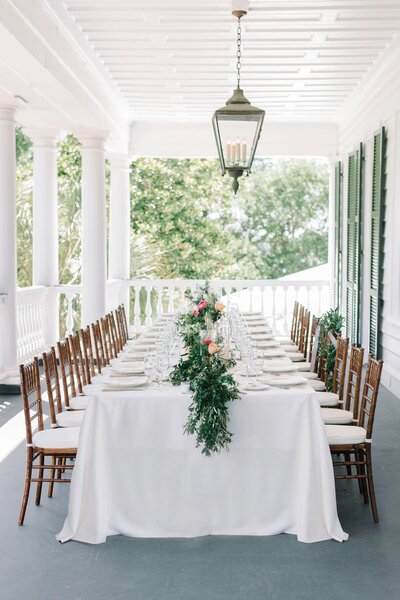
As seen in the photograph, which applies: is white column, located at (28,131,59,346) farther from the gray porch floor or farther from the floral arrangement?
the floral arrangement

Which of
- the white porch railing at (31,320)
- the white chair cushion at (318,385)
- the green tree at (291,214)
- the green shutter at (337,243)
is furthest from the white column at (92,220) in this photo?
the green tree at (291,214)

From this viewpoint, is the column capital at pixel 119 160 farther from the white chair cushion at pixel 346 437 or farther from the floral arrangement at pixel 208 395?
the white chair cushion at pixel 346 437

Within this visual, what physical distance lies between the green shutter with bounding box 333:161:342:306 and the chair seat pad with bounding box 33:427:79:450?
26.0 feet

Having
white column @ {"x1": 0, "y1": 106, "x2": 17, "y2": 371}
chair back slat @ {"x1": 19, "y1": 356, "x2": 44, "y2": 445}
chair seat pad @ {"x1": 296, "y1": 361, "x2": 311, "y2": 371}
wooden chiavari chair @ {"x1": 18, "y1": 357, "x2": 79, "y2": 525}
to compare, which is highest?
white column @ {"x1": 0, "y1": 106, "x2": 17, "y2": 371}

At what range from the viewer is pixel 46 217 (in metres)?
10.8

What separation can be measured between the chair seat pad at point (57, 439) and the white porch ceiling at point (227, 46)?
11.2 ft

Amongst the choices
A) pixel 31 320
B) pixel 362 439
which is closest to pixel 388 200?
pixel 362 439

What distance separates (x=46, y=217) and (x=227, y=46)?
449 cm

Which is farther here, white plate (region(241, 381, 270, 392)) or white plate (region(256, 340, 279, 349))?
white plate (region(256, 340, 279, 349))

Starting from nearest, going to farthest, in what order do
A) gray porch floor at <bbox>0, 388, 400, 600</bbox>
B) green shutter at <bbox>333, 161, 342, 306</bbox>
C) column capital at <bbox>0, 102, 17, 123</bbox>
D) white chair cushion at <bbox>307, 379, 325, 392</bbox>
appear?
gray porch floor at <bbox>0, 388, 400, 600</bbox>, white chair cushion at <bbox>307, 379, 325, 392</bbox>, column capital at <bbox>0, 102, 17, 123</bbox>, green shutter at <bbox>333, 161, 342, 306</bbox>

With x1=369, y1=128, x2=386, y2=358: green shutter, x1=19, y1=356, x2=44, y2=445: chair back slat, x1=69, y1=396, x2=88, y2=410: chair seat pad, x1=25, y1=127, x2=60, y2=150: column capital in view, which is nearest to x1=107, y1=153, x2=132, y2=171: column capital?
x1=25, y1=127, x2=60, y2=150: column capital

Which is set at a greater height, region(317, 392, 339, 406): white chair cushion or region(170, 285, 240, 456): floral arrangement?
region(170, 285, 240, 456): floral arrangement

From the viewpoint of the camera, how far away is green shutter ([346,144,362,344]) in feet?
32.3

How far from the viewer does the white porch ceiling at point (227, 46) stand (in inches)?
243
